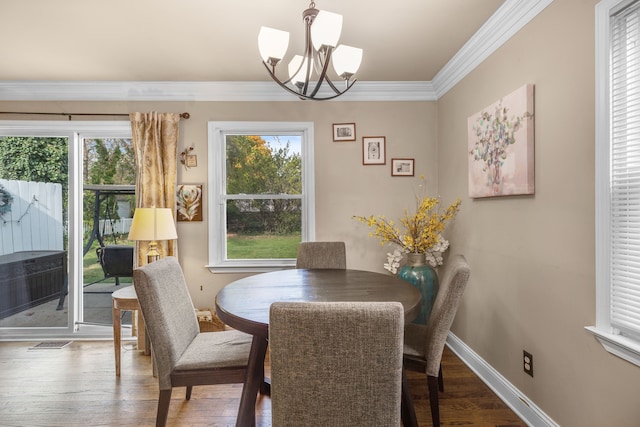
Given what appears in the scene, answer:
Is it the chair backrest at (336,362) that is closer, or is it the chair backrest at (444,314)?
the chair backrest at (336,362)

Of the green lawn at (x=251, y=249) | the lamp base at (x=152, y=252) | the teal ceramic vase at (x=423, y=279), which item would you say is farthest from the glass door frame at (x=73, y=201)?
the teal ceramic vase at (x=423, y=279)

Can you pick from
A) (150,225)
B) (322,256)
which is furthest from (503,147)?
(150,225)

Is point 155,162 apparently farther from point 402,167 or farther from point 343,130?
point 402,167

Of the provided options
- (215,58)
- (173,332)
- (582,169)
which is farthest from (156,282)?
(582,169)

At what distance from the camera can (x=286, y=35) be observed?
1.67 m

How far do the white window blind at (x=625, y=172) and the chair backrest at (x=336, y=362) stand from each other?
1041 millimetres

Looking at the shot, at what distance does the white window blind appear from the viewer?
4.46ft

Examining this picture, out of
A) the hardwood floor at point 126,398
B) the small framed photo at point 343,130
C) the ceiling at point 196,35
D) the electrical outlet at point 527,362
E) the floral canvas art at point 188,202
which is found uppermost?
the ceiling at point 196,35

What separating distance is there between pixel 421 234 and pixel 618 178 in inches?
64.9

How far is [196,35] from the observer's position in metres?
2.38

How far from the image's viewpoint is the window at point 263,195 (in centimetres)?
342

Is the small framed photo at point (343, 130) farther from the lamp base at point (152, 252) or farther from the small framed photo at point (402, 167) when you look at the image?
the lamp base at point (152, 252)

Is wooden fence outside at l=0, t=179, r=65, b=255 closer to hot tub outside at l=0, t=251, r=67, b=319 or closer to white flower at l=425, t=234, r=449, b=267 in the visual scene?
hot tub outside at l=0, t=251, r=67, b=319

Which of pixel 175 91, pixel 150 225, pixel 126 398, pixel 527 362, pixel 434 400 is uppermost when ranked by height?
pixel 175 91
